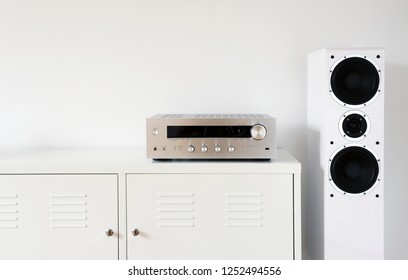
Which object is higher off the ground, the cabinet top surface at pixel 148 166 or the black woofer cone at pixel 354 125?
the black woofer cone at pixel 354 125

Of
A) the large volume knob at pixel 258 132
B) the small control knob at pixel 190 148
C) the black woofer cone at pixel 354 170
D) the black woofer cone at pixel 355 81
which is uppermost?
the black woofer cone at pixel 355 81

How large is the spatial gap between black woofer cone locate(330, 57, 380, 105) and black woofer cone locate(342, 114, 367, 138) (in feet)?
0.15

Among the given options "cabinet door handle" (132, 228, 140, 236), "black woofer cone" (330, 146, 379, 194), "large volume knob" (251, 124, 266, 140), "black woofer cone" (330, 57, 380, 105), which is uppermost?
"black woofer cone" (330, 57, 380, 105)

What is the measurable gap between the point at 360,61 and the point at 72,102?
108 cm

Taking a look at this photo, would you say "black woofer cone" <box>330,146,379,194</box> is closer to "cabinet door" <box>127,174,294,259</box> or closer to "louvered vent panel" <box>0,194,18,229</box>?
"cabinet door" <box>127,174,294,259</box>

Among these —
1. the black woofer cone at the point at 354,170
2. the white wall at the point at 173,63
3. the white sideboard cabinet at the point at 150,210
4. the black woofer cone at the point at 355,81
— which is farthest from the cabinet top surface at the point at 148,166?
the white wall at the point at 173,63

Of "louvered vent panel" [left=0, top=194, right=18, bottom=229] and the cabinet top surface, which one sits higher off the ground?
the cabinet top surface

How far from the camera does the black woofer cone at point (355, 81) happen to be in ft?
4.96

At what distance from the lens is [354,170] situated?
1.56m

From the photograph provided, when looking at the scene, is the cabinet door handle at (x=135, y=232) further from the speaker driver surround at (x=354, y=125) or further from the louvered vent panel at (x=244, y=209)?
the speaker driver surround at (x=354, y=125)

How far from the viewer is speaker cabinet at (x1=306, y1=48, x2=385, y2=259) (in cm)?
151

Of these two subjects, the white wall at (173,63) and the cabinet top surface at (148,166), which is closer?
the cabinet top surface at (148,166)

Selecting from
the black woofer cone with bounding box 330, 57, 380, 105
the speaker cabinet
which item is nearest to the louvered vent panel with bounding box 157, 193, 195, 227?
the speaker cabinet
